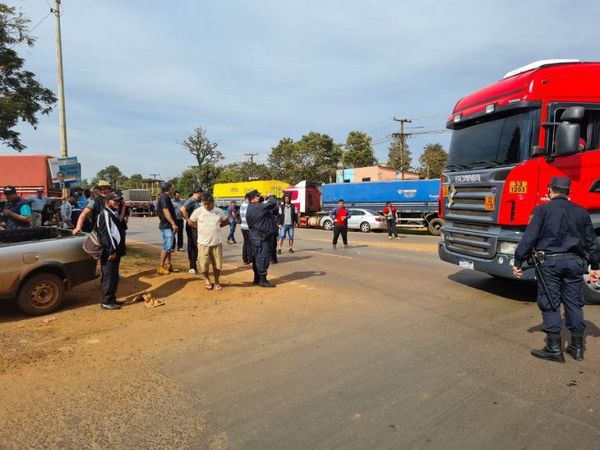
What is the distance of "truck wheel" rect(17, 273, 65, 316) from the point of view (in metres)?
5.77

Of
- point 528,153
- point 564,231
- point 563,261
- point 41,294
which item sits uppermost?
point 528,153

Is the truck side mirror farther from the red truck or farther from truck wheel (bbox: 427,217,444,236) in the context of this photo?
truck wheel (bbox: 427,217,444,236)

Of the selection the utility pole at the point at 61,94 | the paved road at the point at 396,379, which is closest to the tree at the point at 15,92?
the utility pole at the point at 61,94

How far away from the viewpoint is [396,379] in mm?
3846

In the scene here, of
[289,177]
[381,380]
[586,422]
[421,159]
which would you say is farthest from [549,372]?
[421,159]

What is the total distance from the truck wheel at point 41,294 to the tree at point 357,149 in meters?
47.3

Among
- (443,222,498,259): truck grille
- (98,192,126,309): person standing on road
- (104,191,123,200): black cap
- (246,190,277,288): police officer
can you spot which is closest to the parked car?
(443,222,498,259): truck grille

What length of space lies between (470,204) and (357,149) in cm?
4567

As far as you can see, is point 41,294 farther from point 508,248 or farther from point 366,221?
point 366,221

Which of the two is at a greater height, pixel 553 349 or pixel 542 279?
pixel 542 279

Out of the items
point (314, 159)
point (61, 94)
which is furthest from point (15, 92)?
point (314, 159)

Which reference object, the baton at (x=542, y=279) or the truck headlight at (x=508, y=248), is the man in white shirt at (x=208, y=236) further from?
the baton at (x=542, y=279)

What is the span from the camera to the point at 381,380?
3828 millimetres

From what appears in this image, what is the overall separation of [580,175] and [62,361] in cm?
685
